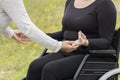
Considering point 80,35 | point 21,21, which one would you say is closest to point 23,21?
point 21,21

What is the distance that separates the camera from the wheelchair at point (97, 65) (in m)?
4.23

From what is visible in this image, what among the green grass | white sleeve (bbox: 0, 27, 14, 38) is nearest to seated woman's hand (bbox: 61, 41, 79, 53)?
white sleeve (bbox: 0, 27, 14, 38)

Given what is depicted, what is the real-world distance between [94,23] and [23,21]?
2.58 ft

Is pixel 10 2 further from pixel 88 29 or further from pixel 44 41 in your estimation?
pixel 88 29

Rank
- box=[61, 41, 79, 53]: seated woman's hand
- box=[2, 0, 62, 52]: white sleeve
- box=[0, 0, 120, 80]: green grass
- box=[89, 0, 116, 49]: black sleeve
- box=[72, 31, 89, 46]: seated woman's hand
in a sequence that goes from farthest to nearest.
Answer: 1. box=[0, 0, 120, 80]: green grass
2. box=[89, 0, 116, 49]: black sleeve
3. box=[72, 31, 89, 46]: seated woman's hand
4. box=[61, 41, 79, 53]: seated woman's hand
5. box=[2, 0, 62, 52]: white sleeve

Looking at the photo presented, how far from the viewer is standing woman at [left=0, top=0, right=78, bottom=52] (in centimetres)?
380

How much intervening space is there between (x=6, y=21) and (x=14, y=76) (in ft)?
10.2

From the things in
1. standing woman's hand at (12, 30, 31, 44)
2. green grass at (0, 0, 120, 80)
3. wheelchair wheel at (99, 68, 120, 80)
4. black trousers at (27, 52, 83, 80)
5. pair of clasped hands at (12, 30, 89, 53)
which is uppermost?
pair of clasped hands at (12, 30, 89, 53)

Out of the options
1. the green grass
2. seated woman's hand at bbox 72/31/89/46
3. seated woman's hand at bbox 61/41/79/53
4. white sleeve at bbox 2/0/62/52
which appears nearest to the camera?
white sleeve at bbox 2/0/62/52

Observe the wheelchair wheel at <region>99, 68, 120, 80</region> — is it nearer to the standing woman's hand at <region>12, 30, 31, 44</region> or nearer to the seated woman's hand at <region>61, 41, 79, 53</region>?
the seated woman's hand at <region>61, 41, 79, 53</region>

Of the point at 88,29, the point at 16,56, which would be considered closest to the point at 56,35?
the point at 88,29

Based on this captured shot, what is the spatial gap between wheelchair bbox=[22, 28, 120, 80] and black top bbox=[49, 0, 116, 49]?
0.24ft

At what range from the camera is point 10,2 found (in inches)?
148

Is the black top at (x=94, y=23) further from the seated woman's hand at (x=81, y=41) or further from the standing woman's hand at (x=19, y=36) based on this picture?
the standing woman's hand at (x=19, y=36)
